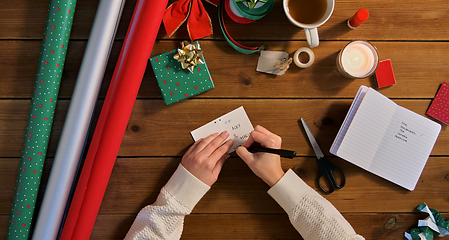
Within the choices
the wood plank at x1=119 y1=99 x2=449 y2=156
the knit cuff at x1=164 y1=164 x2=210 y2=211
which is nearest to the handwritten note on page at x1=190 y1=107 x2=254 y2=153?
the wood plank at x1=119 y1=99 x2=449 y2=156

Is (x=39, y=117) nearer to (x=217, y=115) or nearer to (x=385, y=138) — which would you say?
(x=217, y=115)

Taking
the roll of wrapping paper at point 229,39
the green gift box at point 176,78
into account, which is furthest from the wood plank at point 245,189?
the roll of wrapping paper at point 229,39

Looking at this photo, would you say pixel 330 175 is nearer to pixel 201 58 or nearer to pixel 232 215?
pixel 232 215

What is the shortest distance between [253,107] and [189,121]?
0.73 feet

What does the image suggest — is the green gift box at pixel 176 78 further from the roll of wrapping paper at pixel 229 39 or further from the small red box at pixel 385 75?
the small red box at pixel 385 75

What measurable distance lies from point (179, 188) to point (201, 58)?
1.37ft

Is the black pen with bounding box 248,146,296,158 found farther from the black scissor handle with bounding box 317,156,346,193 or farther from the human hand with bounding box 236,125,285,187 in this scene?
the black scissor handle with bounding box 317,156,346,193

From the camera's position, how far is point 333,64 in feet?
2.87

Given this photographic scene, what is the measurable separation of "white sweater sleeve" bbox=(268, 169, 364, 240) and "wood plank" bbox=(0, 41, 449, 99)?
0.30 metres

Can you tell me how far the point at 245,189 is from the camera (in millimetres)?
871

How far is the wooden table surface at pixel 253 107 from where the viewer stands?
84 centimetres

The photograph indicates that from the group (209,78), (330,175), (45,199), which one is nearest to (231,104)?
(209,78)

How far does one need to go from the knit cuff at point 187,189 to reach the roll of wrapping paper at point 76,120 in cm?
32

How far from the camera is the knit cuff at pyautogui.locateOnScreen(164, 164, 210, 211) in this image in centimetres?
79
